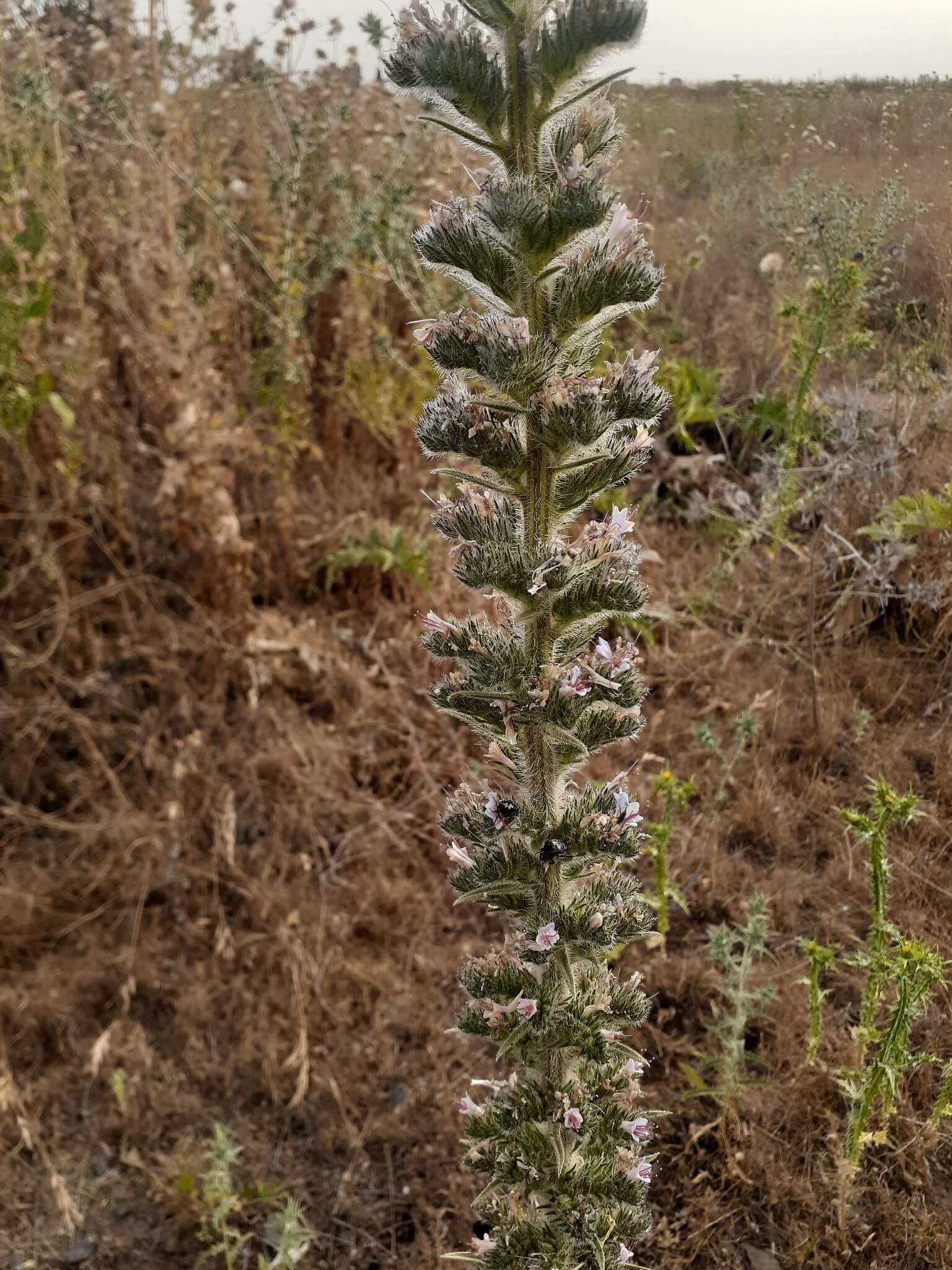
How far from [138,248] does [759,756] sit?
375 cm

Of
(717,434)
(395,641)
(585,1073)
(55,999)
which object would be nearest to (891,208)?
(717,434)

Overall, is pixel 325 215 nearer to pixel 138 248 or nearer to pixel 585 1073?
pixel 138 248

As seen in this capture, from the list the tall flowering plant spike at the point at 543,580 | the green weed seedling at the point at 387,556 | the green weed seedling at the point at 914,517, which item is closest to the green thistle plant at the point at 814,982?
the tall flowering plant spike at the point at 543,580

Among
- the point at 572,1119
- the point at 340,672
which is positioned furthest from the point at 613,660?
the point at 340,672

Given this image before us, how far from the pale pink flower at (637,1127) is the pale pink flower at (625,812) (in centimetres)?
53

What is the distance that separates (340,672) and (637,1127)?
282 centimetres

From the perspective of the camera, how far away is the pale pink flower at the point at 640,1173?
68.1 inches

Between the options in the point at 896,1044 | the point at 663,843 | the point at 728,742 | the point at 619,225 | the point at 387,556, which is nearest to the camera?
the point at 619,225

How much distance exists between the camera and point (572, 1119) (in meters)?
1.64

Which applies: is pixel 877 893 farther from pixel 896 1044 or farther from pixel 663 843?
pixel 663 843

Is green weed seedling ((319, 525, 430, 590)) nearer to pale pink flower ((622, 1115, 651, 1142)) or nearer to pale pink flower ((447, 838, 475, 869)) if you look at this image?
pale pink flower ((447, 838, 475, 869))

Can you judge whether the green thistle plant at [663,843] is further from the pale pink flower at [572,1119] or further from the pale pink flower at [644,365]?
the pale pink flower at [644,365]

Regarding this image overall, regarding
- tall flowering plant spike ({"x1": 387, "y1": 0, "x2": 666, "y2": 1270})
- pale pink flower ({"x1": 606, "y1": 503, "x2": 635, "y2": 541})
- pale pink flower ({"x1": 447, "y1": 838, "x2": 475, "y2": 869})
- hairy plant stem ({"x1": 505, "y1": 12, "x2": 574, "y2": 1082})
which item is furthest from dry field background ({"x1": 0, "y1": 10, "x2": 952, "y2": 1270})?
pale pink flower ({"x1": 606, "y1": 503, "x2": 635, "y2": 541})

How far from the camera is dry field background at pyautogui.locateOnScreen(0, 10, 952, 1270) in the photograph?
2783 millimetres
